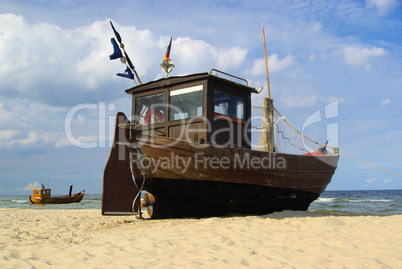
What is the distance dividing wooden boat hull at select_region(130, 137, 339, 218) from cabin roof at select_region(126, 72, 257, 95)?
1532 mm

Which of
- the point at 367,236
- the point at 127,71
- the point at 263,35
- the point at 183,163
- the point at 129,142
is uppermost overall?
the point at 263,35

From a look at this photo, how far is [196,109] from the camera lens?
6891 millimetres

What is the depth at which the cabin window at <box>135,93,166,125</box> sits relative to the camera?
7.36 m

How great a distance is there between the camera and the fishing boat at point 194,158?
6445 mm

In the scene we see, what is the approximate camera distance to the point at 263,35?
33.6 feet

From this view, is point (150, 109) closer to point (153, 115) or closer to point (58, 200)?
point (153, 115)

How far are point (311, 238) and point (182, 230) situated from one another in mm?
2037

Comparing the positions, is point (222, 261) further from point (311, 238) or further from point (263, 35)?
point (263, 35)

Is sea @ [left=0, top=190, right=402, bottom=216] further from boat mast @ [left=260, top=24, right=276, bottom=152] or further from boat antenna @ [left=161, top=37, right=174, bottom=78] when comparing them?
boat antenna @ [left=161, top=37, right=174, bottom=78]

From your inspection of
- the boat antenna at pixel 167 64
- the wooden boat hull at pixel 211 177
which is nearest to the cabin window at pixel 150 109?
the boat antenna at pixel 167 64

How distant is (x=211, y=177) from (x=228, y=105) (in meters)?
1.81

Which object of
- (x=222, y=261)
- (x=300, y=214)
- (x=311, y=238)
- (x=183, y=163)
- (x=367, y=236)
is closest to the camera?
(x=222, y=261)

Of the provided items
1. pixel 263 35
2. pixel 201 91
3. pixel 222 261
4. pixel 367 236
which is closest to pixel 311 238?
pixel 367 236

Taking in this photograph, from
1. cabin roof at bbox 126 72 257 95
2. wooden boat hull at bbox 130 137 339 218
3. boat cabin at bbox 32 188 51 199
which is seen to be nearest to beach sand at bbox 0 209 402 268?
wooden boat hull at bbox 130 137 339 218
